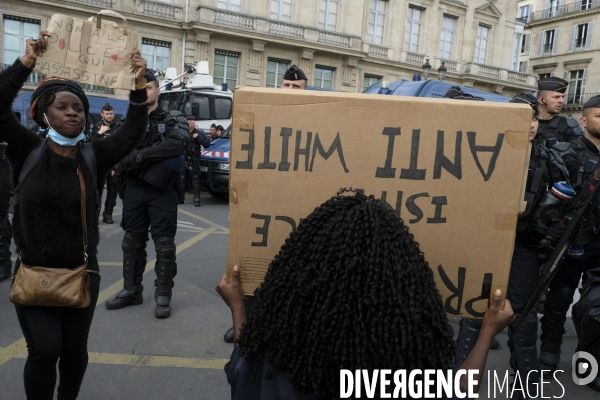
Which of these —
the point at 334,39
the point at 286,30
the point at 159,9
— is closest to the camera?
the point at 159,9

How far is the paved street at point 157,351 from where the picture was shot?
277 centimetres

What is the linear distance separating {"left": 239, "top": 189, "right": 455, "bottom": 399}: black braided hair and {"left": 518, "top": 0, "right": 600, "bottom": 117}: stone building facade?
4145 centimetres

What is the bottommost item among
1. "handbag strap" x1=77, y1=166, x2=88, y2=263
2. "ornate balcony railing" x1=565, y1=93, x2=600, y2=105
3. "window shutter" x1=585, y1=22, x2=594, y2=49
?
"handbag strap" x1=77, y1=166, x2=88, y2=263

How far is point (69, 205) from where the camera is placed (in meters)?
2.11

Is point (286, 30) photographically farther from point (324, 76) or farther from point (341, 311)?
point (341, 311)

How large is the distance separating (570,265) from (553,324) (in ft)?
1.52

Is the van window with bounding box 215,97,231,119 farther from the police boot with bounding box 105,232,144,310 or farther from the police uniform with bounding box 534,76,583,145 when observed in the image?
the police uniform with bounding box 534,76,583,145

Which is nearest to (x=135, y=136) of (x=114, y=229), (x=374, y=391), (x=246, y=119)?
(x=246, y=119)

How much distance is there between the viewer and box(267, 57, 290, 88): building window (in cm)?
2442

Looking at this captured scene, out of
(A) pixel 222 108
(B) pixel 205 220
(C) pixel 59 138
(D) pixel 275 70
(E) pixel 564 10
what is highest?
(E) pixel 564 10

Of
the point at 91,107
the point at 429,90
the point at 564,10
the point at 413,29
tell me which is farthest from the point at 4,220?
the point at 564,10

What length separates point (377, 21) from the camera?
27.2m

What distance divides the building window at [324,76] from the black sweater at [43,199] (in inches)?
948

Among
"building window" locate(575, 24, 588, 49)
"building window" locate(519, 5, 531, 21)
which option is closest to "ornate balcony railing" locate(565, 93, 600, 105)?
"building window" locate(575, 24, 588, 49)
